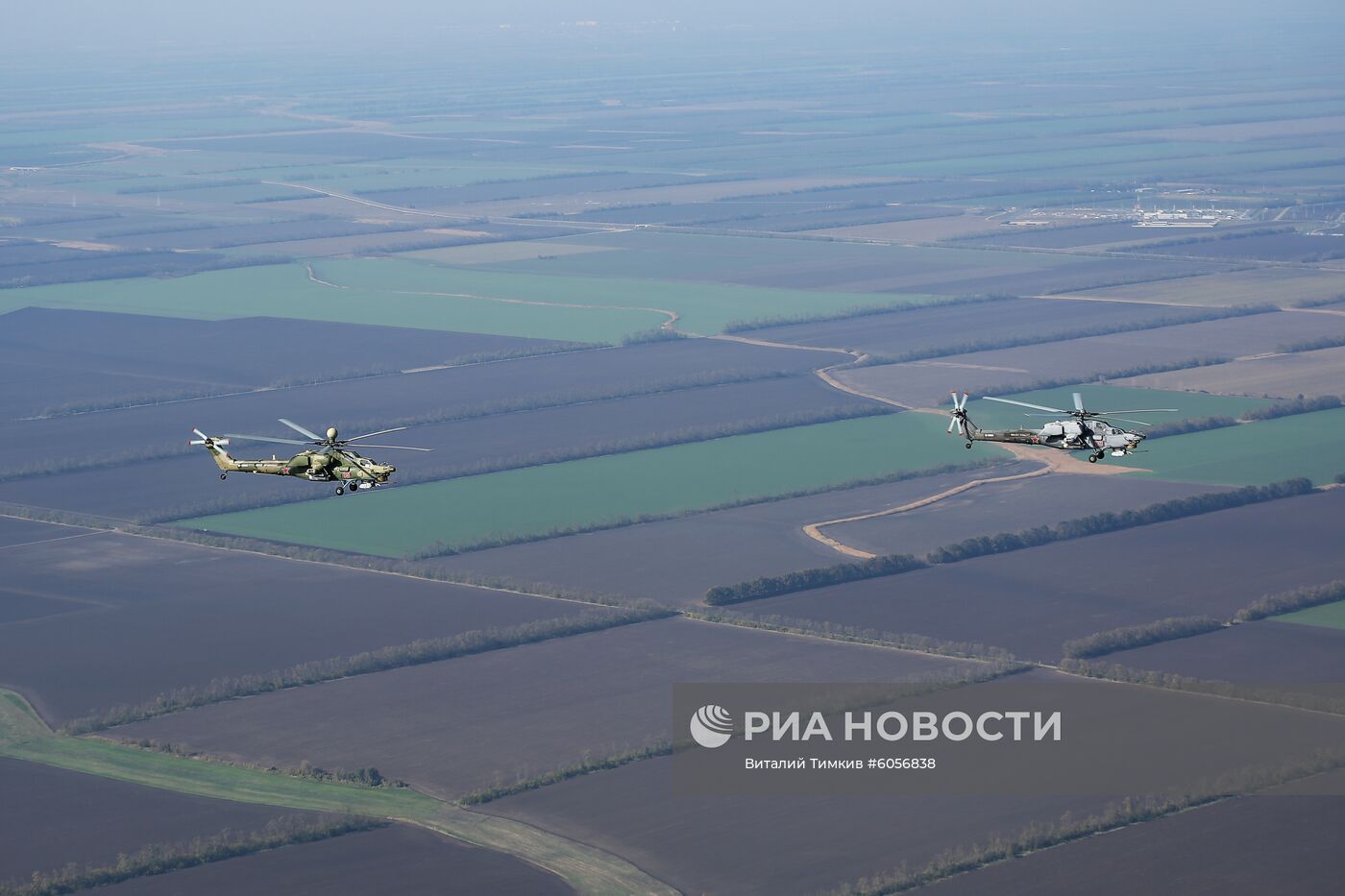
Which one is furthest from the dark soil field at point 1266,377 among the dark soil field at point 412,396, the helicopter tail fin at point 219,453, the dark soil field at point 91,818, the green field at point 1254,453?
the helicopter tail fin at point 219,453

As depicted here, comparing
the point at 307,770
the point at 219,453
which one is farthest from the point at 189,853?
the point at 219,453

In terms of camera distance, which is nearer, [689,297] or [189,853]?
[189,853]

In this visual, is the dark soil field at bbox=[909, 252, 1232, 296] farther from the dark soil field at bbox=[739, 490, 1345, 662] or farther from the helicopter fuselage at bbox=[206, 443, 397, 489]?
the helicopter fuselage at bbox=[206, 443, 397, 489]

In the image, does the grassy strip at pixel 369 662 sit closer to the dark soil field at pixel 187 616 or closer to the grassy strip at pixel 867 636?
the dark soil field at pixel 187 616

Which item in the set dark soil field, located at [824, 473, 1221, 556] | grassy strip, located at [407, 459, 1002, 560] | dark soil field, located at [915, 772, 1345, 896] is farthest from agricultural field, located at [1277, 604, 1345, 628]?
grassy strip, located at [407, 459, 1002, 560]

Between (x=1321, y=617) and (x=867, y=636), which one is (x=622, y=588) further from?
(x=1321, y=617)

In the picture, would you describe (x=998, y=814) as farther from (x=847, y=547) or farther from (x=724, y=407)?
(x=724, y=407)
